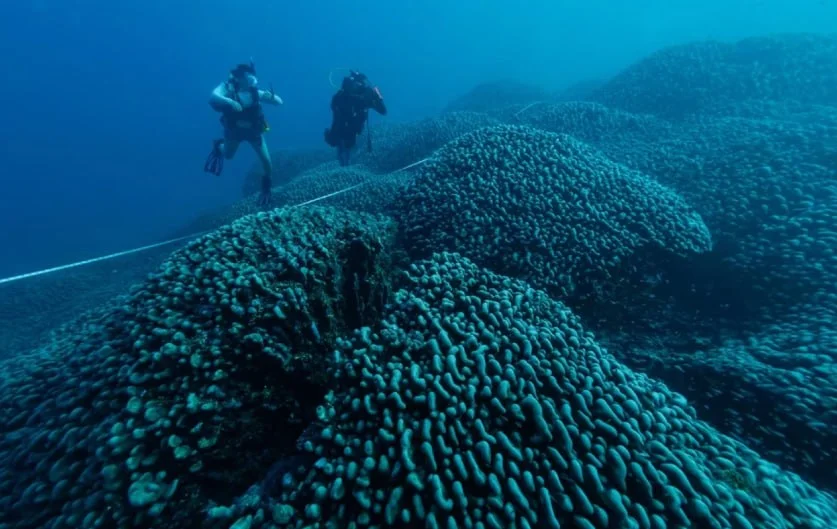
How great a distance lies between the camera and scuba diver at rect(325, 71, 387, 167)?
916 cm

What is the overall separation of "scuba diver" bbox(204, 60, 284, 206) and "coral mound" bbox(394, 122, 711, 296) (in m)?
5.15

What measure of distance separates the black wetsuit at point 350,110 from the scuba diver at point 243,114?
4.58 ft

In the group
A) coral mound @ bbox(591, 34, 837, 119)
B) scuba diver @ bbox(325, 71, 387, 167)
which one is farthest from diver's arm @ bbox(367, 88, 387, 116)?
coral mound @ bbox(591, 34, 837, 119)

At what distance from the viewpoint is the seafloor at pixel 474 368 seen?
82.1 inches

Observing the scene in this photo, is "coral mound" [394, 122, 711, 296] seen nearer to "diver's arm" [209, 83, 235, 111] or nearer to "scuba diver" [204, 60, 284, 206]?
"diver's arm" [209, 83, 235, 111]

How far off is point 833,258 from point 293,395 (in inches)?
222

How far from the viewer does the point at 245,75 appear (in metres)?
8.73

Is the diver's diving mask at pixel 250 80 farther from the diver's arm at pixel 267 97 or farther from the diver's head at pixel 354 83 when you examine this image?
the diver's head at pixel 354 83

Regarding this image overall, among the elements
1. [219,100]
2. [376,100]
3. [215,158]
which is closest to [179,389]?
[219,100]

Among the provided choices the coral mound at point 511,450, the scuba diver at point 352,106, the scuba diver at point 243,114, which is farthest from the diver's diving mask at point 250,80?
the coral mound at point 511,450

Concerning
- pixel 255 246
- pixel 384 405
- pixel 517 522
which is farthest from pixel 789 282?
pixel 255 246

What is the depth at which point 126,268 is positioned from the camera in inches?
431

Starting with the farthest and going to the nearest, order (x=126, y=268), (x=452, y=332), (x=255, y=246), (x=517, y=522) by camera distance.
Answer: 1. (x=126, y=268)
2. (x=255, y=246)
3. (x=452, y=332)
4. (x=517, y=522)

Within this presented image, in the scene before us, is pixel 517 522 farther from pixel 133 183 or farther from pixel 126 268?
pixel 133 183
